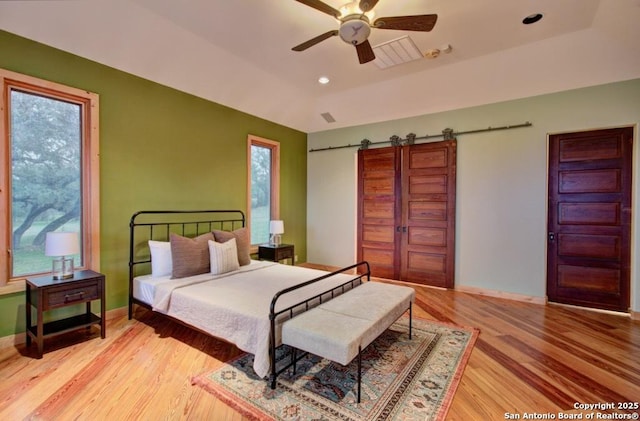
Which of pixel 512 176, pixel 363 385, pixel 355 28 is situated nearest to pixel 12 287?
pixel 363 385

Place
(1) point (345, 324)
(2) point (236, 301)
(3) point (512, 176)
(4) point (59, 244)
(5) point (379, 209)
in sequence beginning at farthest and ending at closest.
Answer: (5) point (379, 209), (3) point (512, 176), (4) point (59, 244), (2) point (236, 301), (1) point (345, 324)

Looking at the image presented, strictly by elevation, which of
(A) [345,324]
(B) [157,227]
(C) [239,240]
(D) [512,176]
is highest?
(D) [512,176]

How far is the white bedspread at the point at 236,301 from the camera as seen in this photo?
2.25m

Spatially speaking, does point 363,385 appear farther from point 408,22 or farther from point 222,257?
point 408,22

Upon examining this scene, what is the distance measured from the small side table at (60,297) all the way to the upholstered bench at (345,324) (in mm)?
2035

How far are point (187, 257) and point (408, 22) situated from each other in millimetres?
3118

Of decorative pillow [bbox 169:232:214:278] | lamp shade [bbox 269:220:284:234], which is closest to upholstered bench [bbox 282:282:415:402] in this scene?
decorative pillow [bbox 169:232:214:278]

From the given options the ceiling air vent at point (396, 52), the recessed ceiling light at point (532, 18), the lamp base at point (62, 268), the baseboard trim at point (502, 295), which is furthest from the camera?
the baseboard trim at point (502, 295)

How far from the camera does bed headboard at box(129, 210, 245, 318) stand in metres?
3.48

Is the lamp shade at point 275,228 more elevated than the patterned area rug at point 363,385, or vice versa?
the lamp shade at point 275,228

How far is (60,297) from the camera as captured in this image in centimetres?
267

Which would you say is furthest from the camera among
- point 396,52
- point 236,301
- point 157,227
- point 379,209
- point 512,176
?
point 379,209

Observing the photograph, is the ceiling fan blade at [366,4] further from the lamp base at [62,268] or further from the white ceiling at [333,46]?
the lamp base at [62,268]

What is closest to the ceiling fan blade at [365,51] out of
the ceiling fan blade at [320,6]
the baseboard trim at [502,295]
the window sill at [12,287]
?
the ceiling fan blade at [320,6]
